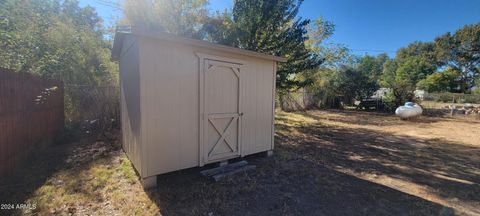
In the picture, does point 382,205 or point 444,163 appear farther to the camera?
point 444,163

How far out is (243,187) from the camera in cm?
298

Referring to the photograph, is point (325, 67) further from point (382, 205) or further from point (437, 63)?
point (437, 63)

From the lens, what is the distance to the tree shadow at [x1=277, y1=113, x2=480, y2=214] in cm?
309

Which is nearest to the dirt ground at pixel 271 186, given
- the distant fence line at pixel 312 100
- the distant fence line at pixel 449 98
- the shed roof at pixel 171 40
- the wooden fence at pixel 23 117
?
the wooden fence at pixel 23 117

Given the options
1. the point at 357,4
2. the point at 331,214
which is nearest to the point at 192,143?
the point at 331,214

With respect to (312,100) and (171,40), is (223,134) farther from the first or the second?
(312,100)

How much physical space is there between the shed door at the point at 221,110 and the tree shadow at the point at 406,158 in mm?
1927

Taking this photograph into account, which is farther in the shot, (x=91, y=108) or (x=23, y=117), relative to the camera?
(x=91, y=108)

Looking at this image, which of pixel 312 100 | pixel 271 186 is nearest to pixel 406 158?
pixel 271 186

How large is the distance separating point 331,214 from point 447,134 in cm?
755

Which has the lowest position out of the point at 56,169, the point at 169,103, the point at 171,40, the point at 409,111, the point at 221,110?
the point at 56,169

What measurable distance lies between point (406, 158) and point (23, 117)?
7.52 meters

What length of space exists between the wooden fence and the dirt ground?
0.26 meters

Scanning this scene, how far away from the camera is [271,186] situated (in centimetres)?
304
